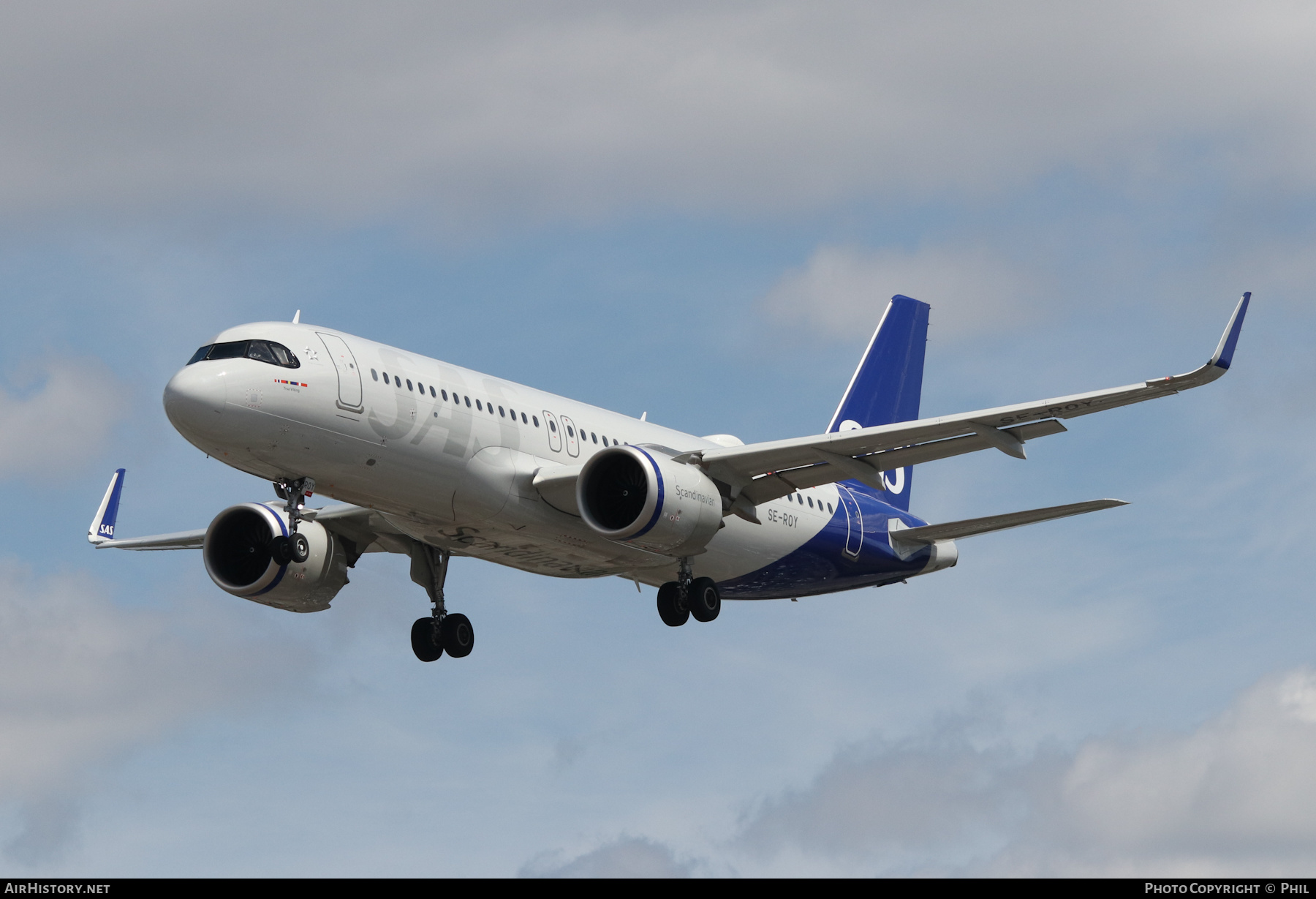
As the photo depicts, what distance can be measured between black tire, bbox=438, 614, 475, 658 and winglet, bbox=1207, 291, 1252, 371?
19.2 m

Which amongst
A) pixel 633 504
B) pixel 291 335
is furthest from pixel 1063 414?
pixel 291 335

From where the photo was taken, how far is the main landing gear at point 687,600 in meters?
43.0

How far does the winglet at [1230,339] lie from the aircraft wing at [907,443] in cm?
1

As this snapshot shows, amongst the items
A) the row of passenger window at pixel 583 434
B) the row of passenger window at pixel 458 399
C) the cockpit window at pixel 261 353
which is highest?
the row of passenger window at pixel 583 434

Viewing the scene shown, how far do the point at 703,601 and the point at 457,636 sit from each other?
6262 mm

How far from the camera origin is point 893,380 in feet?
178

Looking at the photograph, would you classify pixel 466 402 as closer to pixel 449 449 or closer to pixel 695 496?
pixel 449 449

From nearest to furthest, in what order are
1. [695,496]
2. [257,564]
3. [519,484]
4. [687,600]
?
[519,484], [695,496], [687,600], [257,564]

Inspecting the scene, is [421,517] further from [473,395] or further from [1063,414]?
[1063,414]

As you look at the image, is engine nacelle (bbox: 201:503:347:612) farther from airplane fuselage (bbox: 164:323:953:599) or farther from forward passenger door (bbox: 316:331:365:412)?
forward passenger door (bbox: 316:331:365:412)

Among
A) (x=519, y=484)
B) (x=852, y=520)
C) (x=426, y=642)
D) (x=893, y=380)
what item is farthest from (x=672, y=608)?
(x=893, y=380)

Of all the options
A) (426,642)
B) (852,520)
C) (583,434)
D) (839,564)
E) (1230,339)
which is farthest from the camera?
(852,520)

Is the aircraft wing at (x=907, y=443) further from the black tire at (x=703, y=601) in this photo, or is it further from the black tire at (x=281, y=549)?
the black tire at (x=281, y=549)

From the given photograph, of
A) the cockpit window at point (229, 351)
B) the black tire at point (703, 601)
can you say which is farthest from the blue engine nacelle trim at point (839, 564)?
the cockpit window at point (229, 351)
